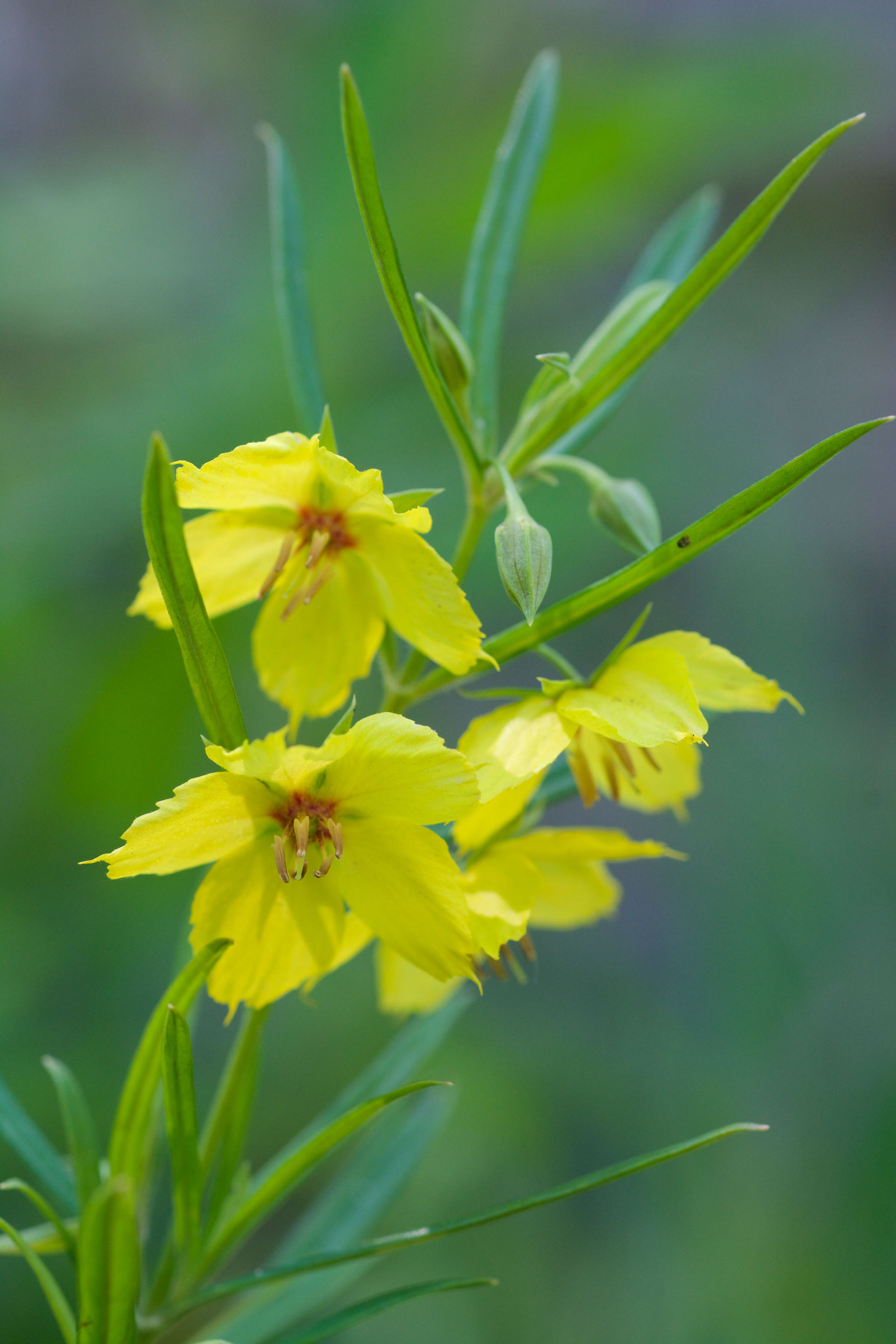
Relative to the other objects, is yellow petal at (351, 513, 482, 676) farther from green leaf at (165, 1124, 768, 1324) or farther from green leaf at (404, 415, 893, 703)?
green leaf at (165, 1124, 768, 1324)

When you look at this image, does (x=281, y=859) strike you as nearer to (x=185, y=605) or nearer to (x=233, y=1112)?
(x=185, y=605)

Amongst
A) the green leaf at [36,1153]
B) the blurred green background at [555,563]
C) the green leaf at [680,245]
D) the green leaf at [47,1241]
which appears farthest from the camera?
the blurred green background at [555,563]

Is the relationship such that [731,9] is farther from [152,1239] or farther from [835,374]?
[152,1239]

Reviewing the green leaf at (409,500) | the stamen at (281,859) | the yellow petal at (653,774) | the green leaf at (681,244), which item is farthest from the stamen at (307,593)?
the green leaf at (681,244)

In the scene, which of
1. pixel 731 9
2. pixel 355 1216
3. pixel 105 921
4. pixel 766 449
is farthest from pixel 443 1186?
pixel 731 9

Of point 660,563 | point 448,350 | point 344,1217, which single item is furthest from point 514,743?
point 344,1217

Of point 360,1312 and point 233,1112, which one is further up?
point 233,1112

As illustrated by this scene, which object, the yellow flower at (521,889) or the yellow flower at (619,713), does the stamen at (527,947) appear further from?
the yellow flower at (619,713)
